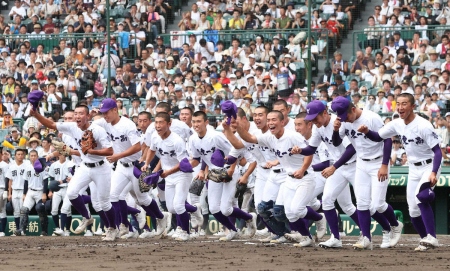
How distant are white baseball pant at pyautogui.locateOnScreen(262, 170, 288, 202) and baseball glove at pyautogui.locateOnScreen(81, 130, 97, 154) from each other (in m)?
2.20

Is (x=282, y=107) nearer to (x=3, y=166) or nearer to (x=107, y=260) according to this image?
(x=107, y=260)

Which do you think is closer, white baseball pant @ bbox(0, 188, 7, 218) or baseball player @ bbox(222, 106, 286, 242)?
baseball player @ bbox(222, 106, 286, 242)

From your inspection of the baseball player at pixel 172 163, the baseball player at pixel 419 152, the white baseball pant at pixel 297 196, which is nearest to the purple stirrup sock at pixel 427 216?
the baseball player at pixel 419 152

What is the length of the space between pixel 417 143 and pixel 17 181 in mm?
8463

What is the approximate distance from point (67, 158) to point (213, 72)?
4.02 meters

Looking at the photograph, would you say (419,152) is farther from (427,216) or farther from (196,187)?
(196,187)

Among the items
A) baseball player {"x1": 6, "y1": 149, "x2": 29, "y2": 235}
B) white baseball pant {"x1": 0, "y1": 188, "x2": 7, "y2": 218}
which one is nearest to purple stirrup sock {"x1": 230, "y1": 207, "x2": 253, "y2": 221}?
baseball player {"x1": 6, "y1": 149, "x2": 29, "y2": 235}

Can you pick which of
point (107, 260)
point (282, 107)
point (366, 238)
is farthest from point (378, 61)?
point (107, 260)

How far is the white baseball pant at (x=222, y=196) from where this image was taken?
42.8 ft

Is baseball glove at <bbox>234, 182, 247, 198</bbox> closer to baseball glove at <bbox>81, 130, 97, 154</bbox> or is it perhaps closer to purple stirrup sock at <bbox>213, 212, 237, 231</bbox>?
purple stirrup sock at <bbox>213, 212, 237, 231</bbox>

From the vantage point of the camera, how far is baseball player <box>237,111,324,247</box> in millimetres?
11492

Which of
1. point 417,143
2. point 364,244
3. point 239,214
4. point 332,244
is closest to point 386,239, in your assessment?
point 364,244

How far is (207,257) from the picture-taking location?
10688 mm

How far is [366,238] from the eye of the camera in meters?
11.5
